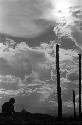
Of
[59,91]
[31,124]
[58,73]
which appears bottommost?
[31,124]

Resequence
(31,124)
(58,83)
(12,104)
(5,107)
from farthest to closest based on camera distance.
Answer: (5,107), (58,83), (12,104), (31,124)

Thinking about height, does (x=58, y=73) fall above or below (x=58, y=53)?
below

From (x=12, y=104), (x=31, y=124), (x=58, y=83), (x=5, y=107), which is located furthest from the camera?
(x=5, y=107)

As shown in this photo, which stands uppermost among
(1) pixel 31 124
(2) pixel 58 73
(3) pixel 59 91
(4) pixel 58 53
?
(4) pixel 58 53

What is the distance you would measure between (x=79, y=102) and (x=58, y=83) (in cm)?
704

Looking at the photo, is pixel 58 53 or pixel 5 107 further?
pixel 5 107

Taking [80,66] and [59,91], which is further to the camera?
[80,66]

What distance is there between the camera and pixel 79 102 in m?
39.9

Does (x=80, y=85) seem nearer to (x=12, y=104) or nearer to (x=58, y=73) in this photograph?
(x=58, y=73)

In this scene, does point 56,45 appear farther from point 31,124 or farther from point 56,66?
point 31,124

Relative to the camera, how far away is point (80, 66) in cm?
4212

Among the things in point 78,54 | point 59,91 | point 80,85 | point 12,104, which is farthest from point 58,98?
point 78,54

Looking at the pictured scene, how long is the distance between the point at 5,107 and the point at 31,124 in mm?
16471

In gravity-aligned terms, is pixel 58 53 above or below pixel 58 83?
above
